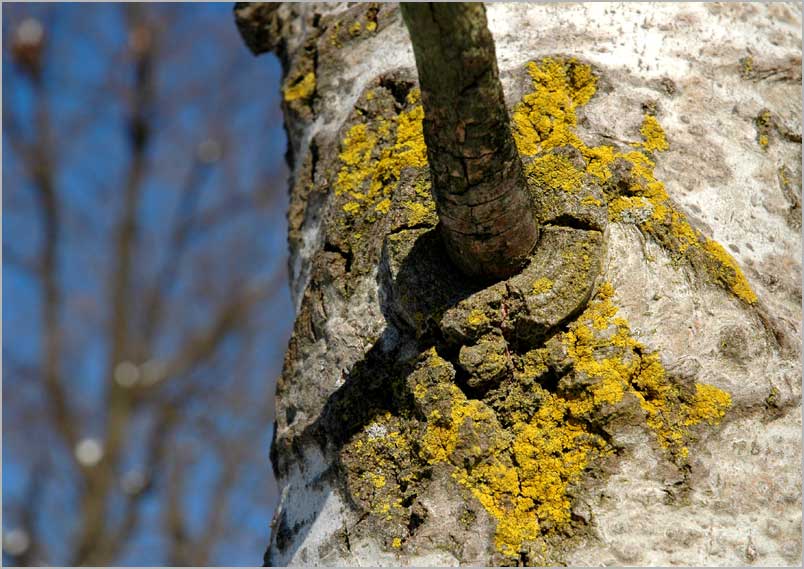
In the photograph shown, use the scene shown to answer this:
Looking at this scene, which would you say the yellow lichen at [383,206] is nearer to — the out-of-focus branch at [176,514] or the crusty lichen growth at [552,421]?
the crusty lichen growth at [552,421]

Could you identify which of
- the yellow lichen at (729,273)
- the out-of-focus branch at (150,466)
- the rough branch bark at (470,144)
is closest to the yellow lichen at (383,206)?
the rough branch bark at (470,144)

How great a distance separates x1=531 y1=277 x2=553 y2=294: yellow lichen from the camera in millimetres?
1107

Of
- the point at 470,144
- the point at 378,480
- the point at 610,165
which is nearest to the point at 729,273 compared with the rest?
the point at 610,165

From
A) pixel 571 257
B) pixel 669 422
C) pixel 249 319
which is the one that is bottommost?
pixel 249 319

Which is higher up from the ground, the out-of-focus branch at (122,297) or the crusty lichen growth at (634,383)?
the crusty lichen growth at (634,383)

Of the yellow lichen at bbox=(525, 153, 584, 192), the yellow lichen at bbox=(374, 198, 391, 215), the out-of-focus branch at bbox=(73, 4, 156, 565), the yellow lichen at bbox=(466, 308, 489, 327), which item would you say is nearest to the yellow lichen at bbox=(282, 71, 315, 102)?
the yellow lichen at bbox=(374, 198, 391, 215)

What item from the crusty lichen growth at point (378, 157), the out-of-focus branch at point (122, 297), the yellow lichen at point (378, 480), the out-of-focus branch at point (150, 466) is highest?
the crusty lichen growth at point (378, 157)

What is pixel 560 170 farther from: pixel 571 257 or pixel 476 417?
pixel 476 417

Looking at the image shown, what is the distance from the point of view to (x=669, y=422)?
1066 millimetres

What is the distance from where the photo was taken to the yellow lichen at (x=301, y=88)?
1.55m

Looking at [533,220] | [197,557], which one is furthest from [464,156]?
[197,557]

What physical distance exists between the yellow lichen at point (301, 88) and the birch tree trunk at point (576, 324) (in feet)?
0.44

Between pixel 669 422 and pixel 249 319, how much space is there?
723 centimetres

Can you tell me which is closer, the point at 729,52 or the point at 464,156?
the point at 464,156
